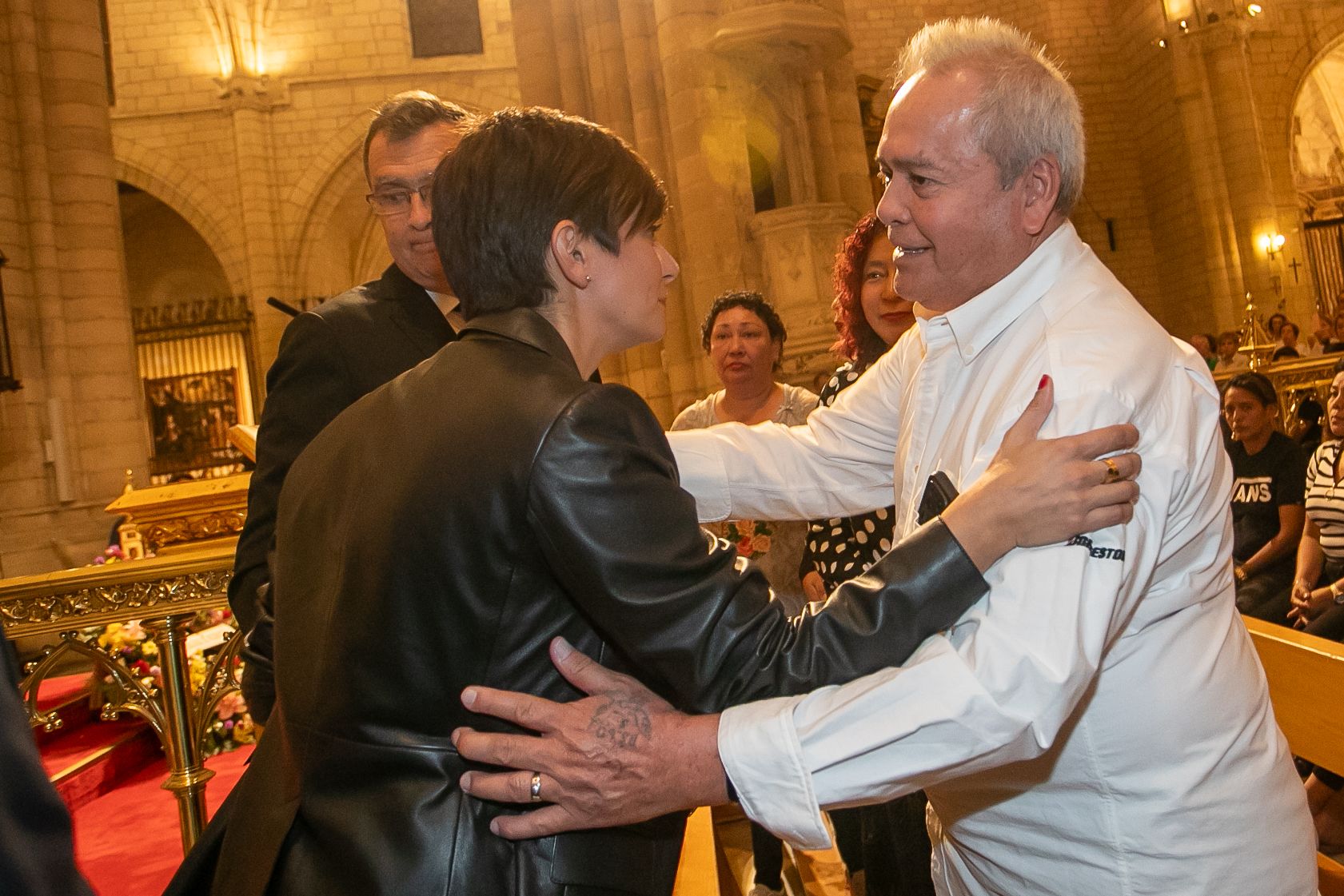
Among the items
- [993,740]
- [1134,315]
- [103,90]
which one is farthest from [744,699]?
[103,90]

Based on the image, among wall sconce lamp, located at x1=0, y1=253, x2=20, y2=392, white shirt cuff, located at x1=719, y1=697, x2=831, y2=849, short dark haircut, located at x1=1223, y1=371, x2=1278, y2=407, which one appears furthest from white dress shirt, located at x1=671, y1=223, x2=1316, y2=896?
wall sconce lamp, located at x1=0, y1=253, x2=20, y2=392

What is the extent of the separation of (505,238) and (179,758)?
7.04 ft

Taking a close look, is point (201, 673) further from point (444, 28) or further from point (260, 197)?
point (444, 28)

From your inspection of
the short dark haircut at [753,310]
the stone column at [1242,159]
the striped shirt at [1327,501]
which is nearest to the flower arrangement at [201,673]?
the short dark haircut at [753,310]

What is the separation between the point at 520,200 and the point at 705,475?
2.86 feet

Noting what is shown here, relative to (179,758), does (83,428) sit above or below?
above

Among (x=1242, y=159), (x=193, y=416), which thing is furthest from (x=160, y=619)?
(x=193, y=416)

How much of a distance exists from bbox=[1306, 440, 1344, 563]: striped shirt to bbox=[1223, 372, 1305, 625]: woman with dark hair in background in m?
0.35

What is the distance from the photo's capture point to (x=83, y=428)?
8.60 meters

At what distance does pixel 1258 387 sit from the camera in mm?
5789

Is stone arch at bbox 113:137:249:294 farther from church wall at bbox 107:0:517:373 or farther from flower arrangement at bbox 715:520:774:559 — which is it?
flower arrangement at bbox 715:520:774:559

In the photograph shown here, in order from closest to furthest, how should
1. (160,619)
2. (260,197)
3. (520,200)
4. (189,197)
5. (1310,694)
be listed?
(520,200), (1310,694), (160,619), (260,197), (189,197)

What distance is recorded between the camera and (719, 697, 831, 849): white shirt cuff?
1.32 m

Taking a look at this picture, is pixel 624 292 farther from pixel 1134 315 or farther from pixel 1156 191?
pixel 1156 191
